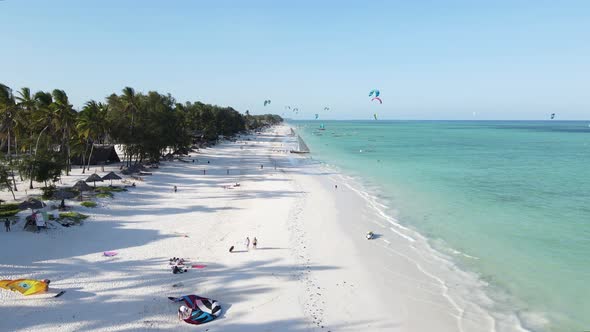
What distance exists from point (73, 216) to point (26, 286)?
8364 millimetres

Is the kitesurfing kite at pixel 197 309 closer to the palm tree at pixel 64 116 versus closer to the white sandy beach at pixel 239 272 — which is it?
the white sandy beach at pixel 239 272

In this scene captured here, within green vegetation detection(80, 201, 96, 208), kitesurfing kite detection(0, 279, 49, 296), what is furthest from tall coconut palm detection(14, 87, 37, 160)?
kitesurfing kite detection(0, 279, 49, 296)

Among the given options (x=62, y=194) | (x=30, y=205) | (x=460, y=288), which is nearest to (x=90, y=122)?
(x=62, y=194)

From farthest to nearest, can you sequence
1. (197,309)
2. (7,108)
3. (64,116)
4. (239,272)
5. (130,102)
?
(130,102) → (64,116) → (7,108) → (239,272) → (197,309)

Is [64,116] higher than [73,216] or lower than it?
higher

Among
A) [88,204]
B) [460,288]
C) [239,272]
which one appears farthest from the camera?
[88,204]

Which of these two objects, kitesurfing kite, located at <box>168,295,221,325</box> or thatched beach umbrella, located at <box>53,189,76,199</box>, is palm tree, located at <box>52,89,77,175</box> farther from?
kitesurfing kite, located at <box>168,295,221,325</box>

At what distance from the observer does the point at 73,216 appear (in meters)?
19.6

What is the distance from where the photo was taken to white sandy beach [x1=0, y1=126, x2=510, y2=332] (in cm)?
1158

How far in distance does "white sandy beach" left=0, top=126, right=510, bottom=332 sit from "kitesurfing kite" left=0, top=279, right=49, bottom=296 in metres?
0.32

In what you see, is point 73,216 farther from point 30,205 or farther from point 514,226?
point 514,226

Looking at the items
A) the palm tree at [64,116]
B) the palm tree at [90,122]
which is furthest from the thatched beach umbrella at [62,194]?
the palm tree at [90,122]

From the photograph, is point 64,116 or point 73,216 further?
point 64,116

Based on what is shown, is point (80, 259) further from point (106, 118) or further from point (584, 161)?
point (584, 161)
